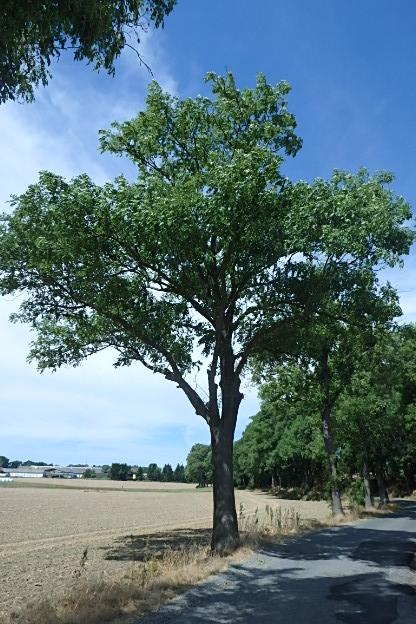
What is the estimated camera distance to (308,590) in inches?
411

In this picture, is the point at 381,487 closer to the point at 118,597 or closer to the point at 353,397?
the point at 353,397

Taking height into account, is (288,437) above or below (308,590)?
above

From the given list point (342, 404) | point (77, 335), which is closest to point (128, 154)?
point (77, 335)

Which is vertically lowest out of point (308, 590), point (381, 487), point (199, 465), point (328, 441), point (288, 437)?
point (308, 590)

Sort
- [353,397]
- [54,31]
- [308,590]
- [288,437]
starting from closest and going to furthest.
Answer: [54,31]
[308,590]
[353,397]
[288,437]

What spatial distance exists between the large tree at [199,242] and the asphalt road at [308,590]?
2690mm

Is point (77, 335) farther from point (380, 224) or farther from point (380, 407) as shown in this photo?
point (380, 407)

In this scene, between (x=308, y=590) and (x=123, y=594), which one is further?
(x=308, y=590)

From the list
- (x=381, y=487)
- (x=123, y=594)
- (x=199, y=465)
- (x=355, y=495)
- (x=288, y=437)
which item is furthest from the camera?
(x=199, y=465)

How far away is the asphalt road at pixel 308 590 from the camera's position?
845 cm

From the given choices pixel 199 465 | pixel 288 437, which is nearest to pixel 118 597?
pixel 288 437

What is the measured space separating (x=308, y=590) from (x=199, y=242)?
8515mm

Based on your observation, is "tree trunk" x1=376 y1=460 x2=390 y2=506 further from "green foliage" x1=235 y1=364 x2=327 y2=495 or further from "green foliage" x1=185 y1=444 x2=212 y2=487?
"green foliage" x1=185 y1=444 x2=212 y2=487

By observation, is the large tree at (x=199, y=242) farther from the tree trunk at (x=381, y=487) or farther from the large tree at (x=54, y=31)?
A: the tree trunk at (x=381, y=487)
